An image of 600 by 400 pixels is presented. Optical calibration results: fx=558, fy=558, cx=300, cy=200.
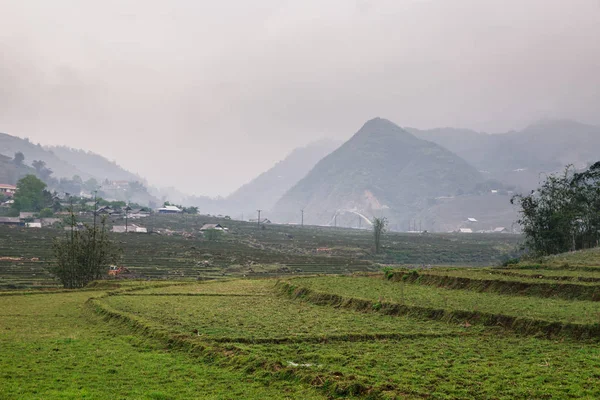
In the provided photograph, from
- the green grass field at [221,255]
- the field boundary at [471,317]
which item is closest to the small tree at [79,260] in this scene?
the green grass field at [221,255]

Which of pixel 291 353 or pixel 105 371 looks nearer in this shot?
pixel 105 371

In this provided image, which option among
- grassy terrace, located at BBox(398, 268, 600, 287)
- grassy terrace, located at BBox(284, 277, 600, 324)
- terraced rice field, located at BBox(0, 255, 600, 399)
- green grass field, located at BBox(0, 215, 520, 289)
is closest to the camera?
terraced rice field, located at BBox(0, 255, 600, 399)

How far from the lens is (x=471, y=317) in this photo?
2442 centimetres

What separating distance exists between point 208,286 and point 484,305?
27.0 m

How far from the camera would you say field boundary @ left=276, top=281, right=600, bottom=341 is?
20.2 meters

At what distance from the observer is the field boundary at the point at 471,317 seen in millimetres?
20250

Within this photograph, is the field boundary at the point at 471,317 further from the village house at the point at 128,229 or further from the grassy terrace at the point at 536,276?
the village house at the point at 128,229

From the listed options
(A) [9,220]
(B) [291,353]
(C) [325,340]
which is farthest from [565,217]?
(A) [9,220]

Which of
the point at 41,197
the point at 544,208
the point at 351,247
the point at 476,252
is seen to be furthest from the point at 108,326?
the point at 41,197

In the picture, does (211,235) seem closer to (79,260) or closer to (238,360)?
(79,260)

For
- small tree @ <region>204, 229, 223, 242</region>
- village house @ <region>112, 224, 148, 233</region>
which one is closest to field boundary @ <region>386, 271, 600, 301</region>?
small tree @ <region>204, 229, 223, 242</region>

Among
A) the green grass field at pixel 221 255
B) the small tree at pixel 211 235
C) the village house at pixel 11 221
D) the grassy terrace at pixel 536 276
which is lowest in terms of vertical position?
the green grass field at pixel 221 255

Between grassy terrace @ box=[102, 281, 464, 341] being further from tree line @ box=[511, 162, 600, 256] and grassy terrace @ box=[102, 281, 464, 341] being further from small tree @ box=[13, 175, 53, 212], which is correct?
small tree @ box=[13, 175, 53, 212]

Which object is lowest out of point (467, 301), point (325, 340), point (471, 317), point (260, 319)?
point (260, 319)
